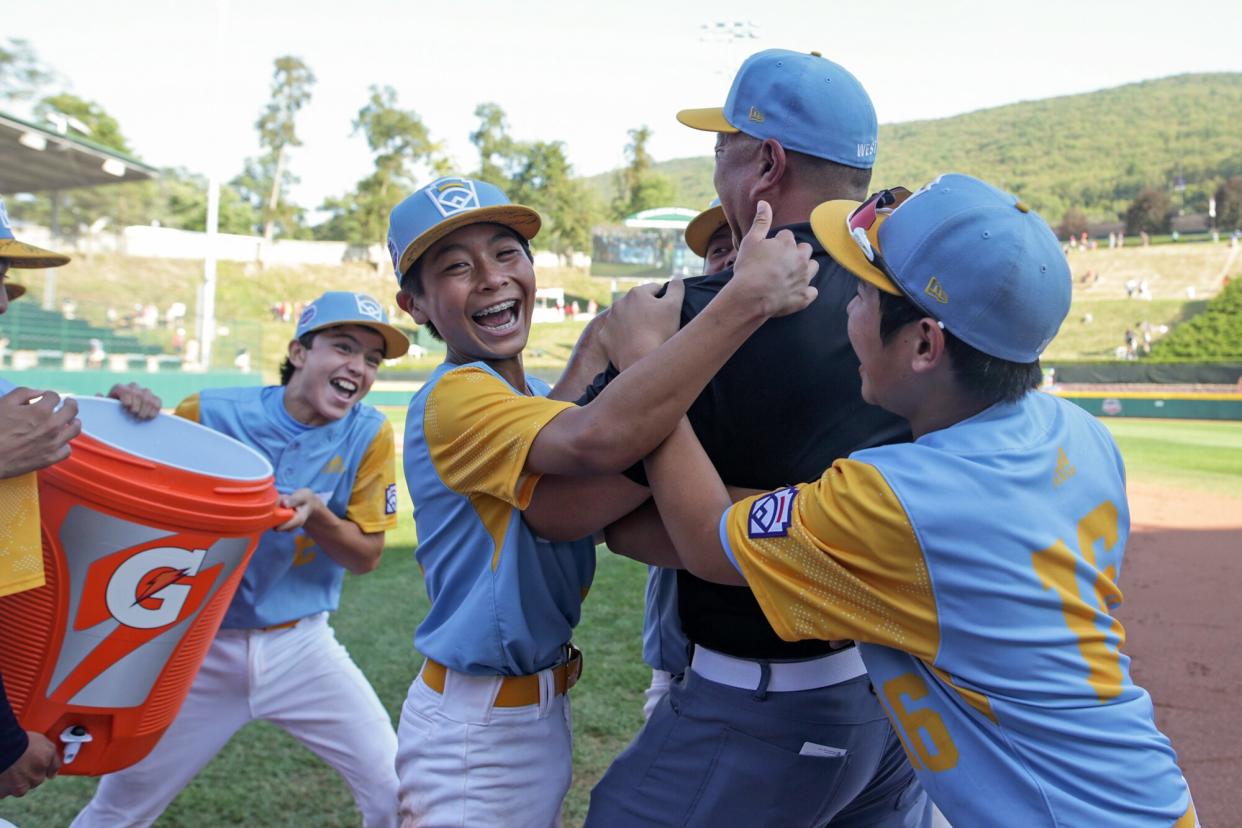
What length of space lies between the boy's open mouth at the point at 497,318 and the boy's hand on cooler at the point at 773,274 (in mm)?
794

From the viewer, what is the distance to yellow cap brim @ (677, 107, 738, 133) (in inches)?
85.7

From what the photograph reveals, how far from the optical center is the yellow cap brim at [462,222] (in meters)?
2.46

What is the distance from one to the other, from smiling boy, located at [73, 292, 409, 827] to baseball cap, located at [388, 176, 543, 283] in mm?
1324

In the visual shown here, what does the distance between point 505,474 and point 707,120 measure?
890 mm

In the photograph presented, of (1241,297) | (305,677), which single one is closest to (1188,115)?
(1241,297)

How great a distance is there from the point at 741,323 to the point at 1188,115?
596 ft

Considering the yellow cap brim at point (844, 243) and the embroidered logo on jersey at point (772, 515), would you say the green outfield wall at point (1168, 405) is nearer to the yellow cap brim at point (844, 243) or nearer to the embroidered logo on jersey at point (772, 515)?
the yellow cap brim at point (844, 243)

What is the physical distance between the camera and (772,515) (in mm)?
1743

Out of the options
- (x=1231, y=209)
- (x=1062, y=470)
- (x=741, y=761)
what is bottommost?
(x=741, y=761)

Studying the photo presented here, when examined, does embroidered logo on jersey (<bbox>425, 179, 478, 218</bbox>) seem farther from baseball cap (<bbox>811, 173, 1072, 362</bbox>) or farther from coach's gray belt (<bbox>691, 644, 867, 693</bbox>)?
coach's gray belt (<bbox>691, 644, 867, 693</bbox>)

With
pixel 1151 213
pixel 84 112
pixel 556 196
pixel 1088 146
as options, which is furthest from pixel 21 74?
pixel 1088 146

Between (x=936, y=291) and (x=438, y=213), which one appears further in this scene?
(x=438, y=213)

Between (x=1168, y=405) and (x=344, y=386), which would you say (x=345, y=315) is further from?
(x=1168, y=405)

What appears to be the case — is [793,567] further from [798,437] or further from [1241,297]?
[1241,297]
